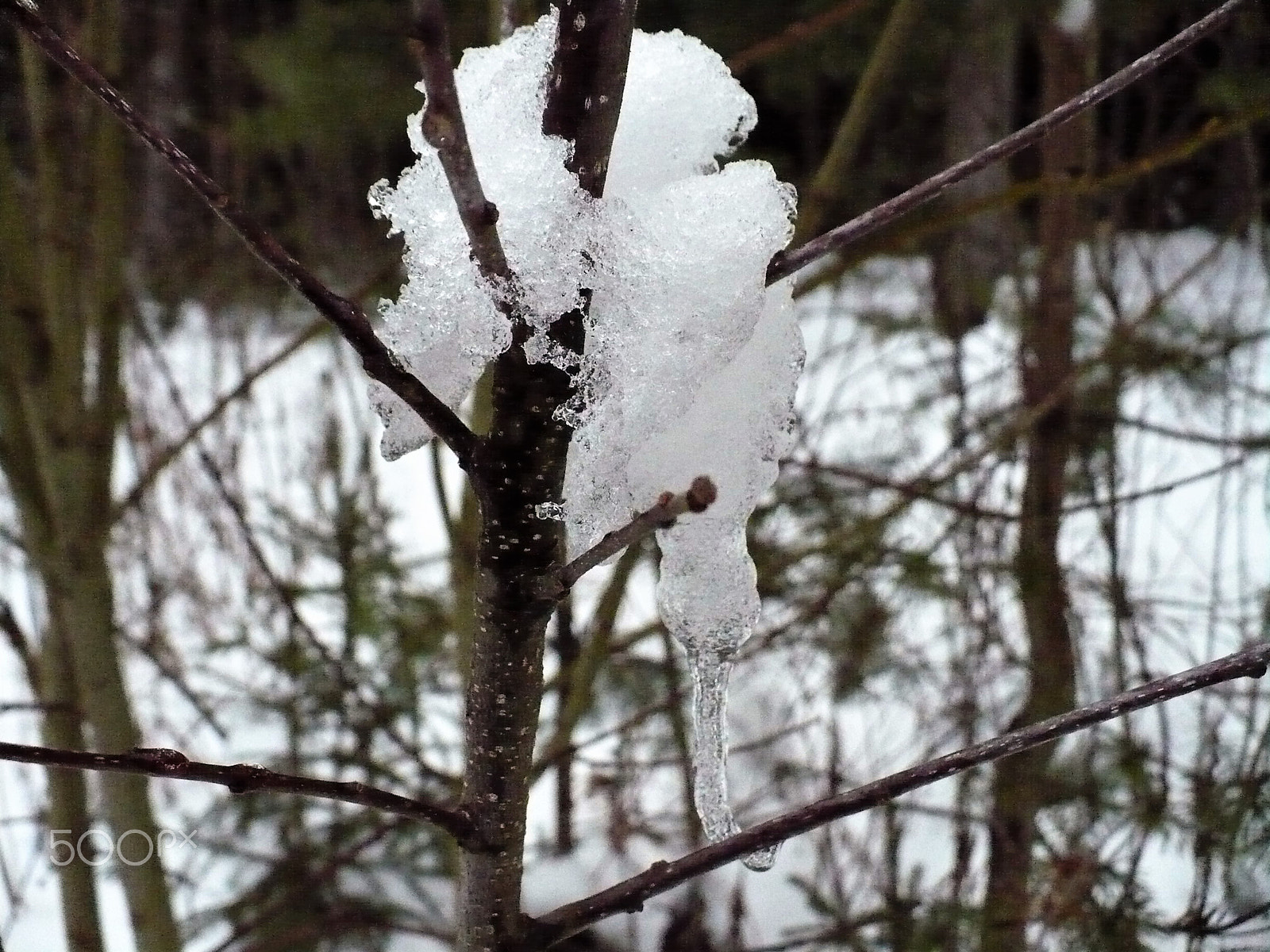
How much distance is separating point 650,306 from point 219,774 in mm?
275

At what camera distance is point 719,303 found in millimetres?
468

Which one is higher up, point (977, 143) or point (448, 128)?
point (977, 143)

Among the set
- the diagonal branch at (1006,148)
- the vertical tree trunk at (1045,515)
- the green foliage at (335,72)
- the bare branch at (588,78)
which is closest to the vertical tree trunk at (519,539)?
the bare branch at (588,78)

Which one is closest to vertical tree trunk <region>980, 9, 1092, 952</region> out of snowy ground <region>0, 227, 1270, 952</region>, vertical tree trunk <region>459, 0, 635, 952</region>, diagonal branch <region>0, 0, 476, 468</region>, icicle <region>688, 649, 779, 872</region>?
snowy ground <region>0, 227, 1270, 952</region>

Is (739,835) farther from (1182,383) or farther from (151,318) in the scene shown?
(151,318)

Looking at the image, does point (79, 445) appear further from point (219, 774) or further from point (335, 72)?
point (335, 72)

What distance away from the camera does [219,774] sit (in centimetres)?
39

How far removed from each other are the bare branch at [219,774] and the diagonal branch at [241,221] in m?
0.16

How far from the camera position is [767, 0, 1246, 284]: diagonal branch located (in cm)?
43

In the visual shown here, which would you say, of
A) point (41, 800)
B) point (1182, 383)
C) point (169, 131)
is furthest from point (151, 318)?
point (1182, 383)

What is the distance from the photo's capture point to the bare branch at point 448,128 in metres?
0.31

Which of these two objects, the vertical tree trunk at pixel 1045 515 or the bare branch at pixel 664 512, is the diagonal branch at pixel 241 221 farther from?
the vertical tree trunk at pixel 1045 515

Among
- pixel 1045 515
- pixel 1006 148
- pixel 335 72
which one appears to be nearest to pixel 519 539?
pixel 1006 148

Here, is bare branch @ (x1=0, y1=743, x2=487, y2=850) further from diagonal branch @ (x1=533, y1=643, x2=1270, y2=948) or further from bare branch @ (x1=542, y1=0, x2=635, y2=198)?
bare branch @ (x1=542, y1=0, x2=635, y2=198)
